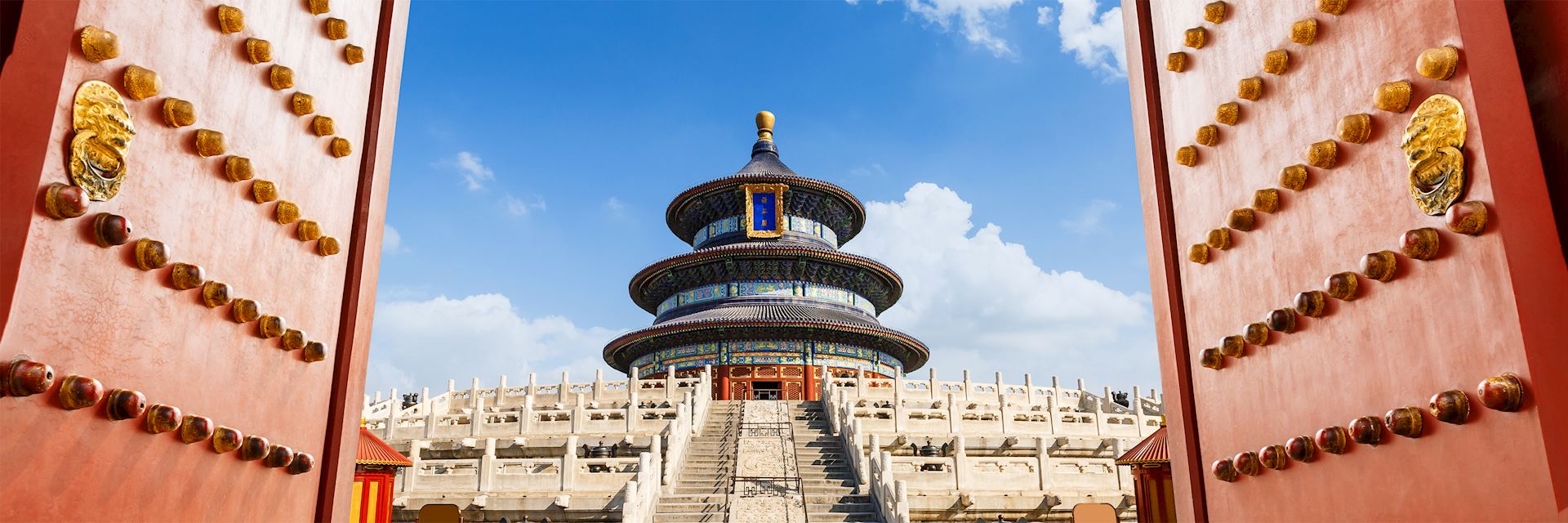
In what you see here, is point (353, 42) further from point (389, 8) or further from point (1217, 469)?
point (1217, 469)

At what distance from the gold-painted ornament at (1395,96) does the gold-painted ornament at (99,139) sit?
3066 mm

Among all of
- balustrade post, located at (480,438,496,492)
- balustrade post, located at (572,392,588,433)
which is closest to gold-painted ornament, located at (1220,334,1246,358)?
balustrade post, located at (480,438,496,492)

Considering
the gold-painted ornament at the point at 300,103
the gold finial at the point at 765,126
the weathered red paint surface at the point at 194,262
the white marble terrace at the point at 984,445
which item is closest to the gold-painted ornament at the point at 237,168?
the weathered red paint surface at the point at 194,262

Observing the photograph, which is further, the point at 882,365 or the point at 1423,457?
the point at 882,365

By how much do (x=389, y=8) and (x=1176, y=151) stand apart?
10.5 feet

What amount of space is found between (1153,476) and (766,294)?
25081mm

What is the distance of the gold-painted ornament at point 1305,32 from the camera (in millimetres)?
3209

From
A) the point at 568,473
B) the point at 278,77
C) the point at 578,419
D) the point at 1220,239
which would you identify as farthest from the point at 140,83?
the point at 578,419

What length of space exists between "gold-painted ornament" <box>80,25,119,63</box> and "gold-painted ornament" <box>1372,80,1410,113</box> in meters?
3.06

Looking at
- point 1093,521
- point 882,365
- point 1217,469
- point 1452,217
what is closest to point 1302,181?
point 1452,217

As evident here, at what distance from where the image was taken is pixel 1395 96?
8.92ft

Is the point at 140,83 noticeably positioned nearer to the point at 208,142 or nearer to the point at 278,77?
the point at 208,142

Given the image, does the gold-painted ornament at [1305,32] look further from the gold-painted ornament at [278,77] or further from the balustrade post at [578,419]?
the balustrade post at [578,419]

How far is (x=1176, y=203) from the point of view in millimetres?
4355
